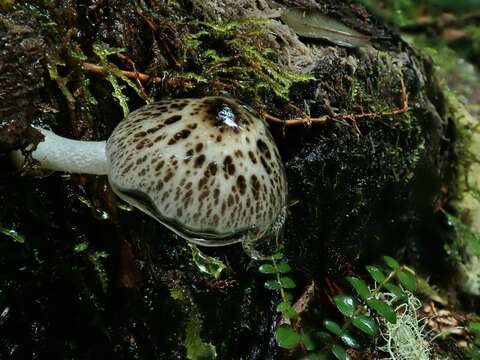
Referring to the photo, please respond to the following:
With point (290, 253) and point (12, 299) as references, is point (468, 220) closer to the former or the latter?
point (290, 253)

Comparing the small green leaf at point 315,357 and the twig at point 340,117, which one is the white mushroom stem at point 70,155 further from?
the small green leaf at point 315,357

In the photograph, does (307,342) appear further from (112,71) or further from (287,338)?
(112,71)

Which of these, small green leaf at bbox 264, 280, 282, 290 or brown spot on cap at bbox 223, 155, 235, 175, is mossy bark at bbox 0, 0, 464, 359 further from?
brown spot on cap at bbox 223, 155, 235, 175

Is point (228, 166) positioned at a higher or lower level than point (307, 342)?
higher

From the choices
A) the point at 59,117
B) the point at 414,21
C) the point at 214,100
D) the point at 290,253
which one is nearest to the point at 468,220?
the point at 290,253

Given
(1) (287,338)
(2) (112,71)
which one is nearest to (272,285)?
(1) (287,338)

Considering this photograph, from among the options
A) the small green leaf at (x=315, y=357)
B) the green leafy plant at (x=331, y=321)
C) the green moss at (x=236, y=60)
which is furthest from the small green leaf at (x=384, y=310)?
the green moss at (x=236, y=60)

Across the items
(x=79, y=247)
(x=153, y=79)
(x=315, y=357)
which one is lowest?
(x=315, y=357)
